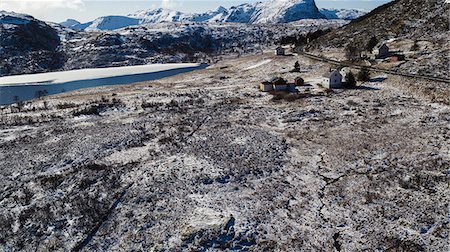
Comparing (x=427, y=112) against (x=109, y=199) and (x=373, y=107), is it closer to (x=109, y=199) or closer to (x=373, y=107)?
(x=373, y=107)

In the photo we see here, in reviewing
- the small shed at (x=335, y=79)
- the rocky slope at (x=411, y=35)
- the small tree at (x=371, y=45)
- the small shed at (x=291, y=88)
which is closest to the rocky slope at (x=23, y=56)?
the rocky slope at (x=411, y=35)

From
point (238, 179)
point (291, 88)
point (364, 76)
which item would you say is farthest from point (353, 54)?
point (238, 179)

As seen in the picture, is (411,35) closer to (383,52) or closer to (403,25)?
(403,25)

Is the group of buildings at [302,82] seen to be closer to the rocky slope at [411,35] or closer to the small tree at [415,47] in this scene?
the small tree at [415,47]

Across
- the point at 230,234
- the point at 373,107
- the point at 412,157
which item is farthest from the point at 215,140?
the point at 373,107

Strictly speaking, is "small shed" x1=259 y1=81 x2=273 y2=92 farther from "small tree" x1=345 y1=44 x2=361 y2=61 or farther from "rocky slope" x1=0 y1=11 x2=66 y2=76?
"rocky slope" x1=0 y1=11 x2=66 y2=76

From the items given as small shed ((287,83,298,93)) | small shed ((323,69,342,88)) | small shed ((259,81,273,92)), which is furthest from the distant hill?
small shed ((259,81,273,92))

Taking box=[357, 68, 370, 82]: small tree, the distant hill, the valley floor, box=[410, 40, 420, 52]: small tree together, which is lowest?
Answer: the valley floor

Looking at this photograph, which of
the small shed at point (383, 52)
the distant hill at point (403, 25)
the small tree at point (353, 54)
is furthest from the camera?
the distant hill at point (403, 25)
